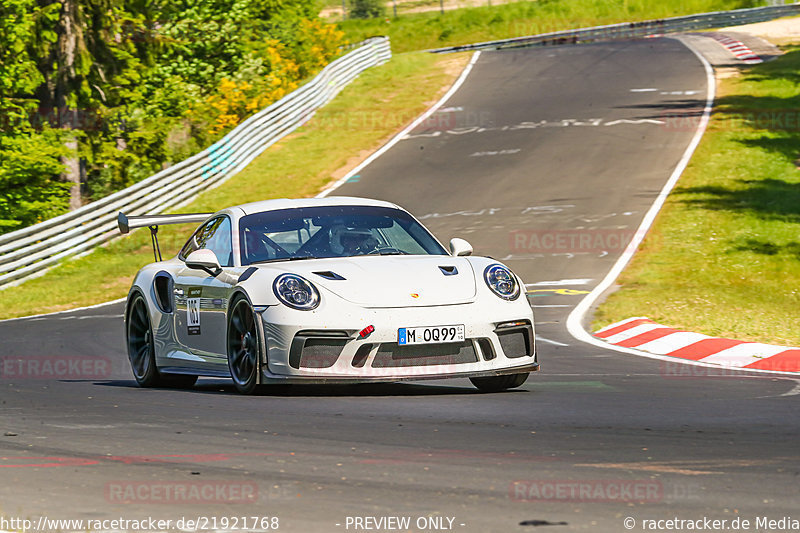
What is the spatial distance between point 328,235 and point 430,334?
155cm

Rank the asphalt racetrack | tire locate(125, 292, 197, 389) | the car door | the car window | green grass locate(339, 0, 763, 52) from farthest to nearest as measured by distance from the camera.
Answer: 1. green grass locate(339, 0, 763, 52)
2. tire locate(125, 292, 197, 389)
3. the car window
4. the car door
5. the asphalt racetrack

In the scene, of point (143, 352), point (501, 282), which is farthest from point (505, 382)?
point (143, 352)

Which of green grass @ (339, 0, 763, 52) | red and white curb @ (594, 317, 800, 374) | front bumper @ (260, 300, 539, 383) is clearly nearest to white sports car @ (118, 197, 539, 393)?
front bumper @ (260, 300, 539, 383)

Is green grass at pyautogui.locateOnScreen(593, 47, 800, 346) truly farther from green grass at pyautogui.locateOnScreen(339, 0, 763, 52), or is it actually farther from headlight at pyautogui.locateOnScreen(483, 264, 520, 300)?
green grass at pyautogui.locateOnScreen(339, 0, 763, 52)

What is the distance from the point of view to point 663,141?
30250 millimetres

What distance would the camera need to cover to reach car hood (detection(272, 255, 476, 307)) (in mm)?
8086

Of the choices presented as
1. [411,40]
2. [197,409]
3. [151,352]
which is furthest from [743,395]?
[411,40]

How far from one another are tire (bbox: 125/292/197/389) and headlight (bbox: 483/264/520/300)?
2874mm

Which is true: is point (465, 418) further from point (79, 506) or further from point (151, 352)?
point (151, 352)

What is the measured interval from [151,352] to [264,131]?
25.3 meters

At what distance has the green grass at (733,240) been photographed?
47.9ft

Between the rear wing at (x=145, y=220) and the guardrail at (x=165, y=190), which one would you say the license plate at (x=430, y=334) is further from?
the guardrail at (x=165, y=190)

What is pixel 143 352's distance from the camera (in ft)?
34.0

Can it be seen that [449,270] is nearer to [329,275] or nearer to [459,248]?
[459,248]
